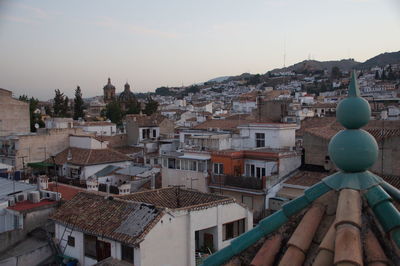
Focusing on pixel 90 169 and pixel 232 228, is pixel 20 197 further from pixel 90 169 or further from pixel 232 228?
pixel 90 169

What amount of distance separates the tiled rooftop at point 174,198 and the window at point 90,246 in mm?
2363

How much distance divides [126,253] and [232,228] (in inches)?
171

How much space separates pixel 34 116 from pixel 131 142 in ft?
50.4

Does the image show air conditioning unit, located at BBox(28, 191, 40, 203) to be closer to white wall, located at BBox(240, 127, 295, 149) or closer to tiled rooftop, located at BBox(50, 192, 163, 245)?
tiled rooftop, located at BBox(50, 192, 163, 245)

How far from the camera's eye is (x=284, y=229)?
3152 mm

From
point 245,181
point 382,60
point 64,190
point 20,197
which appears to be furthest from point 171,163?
point 382,60

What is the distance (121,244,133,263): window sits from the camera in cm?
1253

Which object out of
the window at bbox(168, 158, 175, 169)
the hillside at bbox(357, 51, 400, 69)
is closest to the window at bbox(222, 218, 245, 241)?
the window at bbox(168, 158, 175, 169)

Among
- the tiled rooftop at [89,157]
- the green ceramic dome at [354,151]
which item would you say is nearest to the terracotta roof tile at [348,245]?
the green ceramic dome at [354,151]

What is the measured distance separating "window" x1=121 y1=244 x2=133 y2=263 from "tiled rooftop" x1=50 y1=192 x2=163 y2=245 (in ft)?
1.05

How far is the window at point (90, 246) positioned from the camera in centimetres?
1375

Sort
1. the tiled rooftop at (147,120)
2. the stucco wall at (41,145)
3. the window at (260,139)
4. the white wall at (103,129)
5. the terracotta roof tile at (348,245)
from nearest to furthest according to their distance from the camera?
the terracotta roof tile at (348,245), the window at (260,139), the stucco wall at (41,145), the tiled rooftop at (147,120), the white wall at (103,129)

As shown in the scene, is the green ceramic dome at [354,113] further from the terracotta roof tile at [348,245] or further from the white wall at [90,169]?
the white wall at [90,169]

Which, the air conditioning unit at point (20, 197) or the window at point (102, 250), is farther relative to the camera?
the air conditioning unit at point (20, 197)
